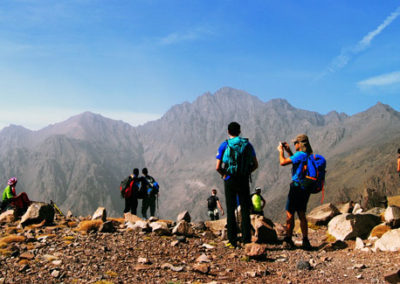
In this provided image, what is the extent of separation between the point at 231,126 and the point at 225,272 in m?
3.43

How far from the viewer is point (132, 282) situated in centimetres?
583

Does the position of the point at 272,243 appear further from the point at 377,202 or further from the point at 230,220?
the point at 377,202

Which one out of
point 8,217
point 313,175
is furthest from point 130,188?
point 313,175

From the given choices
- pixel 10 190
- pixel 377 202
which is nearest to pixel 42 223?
pixel 10 190

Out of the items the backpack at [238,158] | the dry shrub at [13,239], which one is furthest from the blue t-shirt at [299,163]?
the dry shrub at [13,239]

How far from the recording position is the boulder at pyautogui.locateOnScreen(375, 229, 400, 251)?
7.44 metres

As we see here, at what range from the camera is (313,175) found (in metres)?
8.30

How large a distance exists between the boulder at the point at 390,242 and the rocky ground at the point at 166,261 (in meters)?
0.25

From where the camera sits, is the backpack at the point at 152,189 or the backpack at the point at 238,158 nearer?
the backpack at the point at 238,158

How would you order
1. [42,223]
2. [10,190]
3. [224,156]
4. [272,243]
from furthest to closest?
1. [10,190]
2. [42,223]
3. [272,243]
4. [224,156]

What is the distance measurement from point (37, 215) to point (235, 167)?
712 centimetres

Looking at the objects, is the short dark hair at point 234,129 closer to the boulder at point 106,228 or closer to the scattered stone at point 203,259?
the scattered stone at point 203,259

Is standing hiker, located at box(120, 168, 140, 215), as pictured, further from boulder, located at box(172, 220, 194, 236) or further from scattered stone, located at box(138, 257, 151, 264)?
scattered stone, located at box(138, 257, 151, 264)

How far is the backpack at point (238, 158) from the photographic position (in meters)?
7.78
